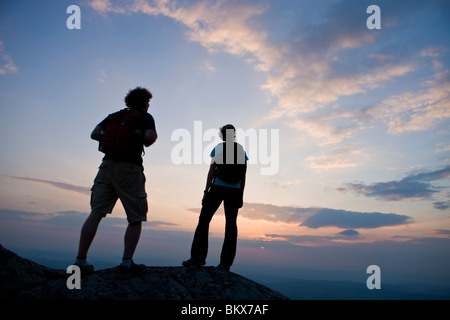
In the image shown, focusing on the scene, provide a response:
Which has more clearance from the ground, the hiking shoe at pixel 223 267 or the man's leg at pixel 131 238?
the man's leg at pixel 131 238

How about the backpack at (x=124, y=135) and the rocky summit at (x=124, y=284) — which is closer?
the rocky summit at (x=124, y=284)

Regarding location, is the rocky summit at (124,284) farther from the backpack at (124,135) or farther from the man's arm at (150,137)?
the man's arm at (150,137)

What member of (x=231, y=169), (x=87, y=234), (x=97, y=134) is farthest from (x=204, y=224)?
(x=97, y=134)

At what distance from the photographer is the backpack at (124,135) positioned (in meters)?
4.14

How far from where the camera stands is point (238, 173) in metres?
5.50

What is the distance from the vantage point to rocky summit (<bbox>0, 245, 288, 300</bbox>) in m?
3.86

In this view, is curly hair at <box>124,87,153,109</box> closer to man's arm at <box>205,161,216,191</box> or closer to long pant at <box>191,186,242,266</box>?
man's arm at <box>205,161,216,191</box>

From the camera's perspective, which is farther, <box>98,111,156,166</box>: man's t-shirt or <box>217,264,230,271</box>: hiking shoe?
<box>217,264,230,271</box>: hiking shoe

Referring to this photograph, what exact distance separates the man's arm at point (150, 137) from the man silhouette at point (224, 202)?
1.71 meters

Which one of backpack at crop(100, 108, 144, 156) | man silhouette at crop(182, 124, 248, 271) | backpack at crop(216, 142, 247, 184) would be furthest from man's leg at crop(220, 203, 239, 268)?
backpack at crop(100, 108, 144, 156)

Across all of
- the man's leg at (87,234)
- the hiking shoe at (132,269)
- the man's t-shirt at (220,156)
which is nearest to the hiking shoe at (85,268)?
the man's leg at (87,234)

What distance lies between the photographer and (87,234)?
3955 millimetres
